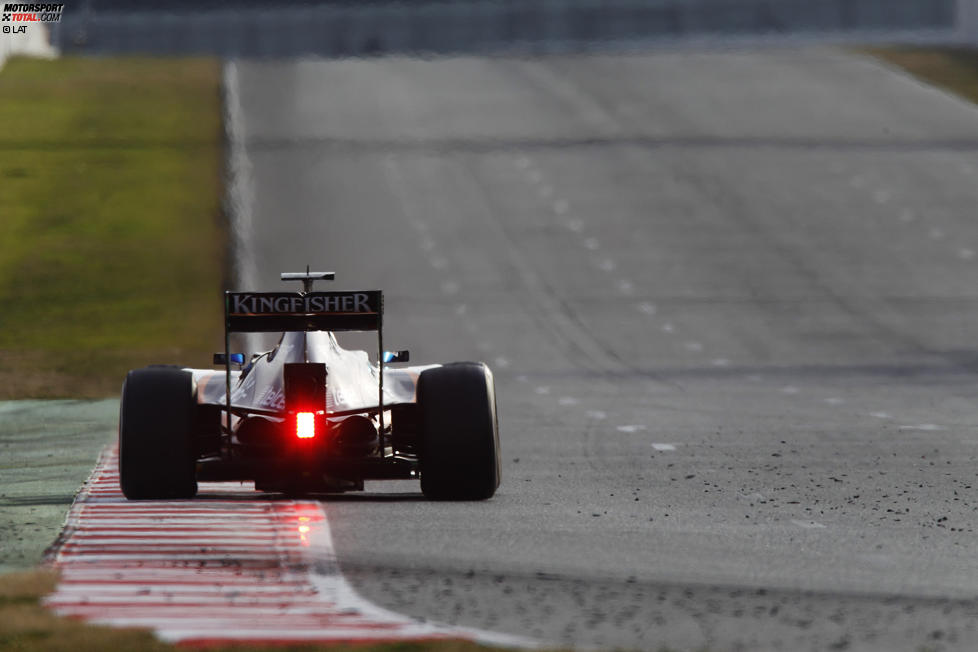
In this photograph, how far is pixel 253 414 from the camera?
12.4 metres

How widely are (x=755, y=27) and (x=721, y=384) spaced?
4196 cm

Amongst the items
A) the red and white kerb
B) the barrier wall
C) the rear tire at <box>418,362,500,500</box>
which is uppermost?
the barrier wall

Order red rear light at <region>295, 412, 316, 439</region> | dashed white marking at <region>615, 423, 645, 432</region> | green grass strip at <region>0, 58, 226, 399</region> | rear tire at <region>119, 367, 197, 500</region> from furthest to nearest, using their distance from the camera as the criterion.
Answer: green grass strip at <region>0, 58, 226, 399</region> < dashed white marking at <region>615, 423, 645, 432</region> < rear tire at <region>119, 367, 197, 500</region> < red rear light at <region>295, 412, 316, 439</region>

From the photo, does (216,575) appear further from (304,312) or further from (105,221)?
(105,221)

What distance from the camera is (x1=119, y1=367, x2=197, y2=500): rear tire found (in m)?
12.4

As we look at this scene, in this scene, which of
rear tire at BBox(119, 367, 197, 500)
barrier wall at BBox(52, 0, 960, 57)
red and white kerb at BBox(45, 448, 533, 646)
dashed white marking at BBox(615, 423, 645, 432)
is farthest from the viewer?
barrier wall at BBox(52, 0, 960, 57)

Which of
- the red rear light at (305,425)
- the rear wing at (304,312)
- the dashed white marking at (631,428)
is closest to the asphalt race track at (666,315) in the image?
the dashed white marking at (631,428)

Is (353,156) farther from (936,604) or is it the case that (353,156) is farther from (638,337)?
(936,604)

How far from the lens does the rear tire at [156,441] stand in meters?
12.4

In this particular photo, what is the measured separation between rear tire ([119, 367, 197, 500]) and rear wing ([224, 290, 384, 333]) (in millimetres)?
704

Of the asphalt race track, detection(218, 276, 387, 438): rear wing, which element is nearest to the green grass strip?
the asphalt race track

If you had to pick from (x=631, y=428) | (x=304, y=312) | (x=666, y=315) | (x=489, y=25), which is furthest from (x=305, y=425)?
(x=489, y=25)

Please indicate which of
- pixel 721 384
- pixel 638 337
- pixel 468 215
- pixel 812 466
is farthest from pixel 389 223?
pixel 812 466

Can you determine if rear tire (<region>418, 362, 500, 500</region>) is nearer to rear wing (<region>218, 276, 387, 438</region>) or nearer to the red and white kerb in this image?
rear wing (<region>218, 276, 387, 438</region>)
